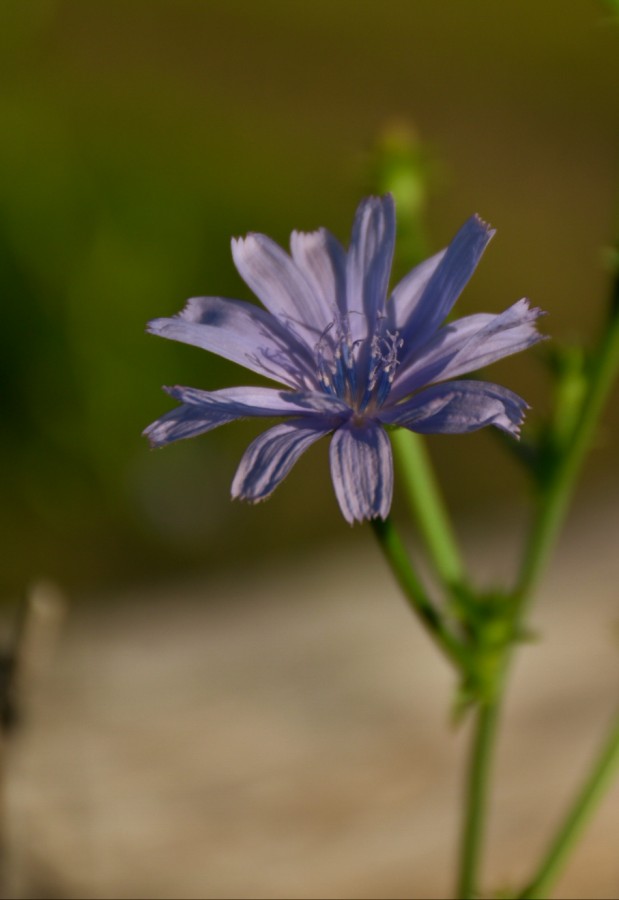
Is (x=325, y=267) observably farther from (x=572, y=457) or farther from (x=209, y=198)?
(x=209, y=198)

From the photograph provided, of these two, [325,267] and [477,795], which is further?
[477,795]

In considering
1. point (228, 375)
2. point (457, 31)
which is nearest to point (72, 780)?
point (228, 375)

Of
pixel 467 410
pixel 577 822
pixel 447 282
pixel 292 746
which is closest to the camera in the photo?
pixel 467 410

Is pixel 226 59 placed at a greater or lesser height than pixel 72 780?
greater

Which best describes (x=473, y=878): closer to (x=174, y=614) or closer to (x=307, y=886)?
(x=307, y=886)

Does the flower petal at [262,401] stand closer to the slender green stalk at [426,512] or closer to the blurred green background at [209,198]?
the slender green stalk at [426,512]

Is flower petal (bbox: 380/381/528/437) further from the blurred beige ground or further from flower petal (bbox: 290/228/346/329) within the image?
the blurred beige ground

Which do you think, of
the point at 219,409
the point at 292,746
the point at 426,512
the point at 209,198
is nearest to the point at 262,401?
the point at 219,409

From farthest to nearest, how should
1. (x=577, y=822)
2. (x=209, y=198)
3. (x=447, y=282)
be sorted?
(x=209, y=198)
(x=577, y=822)
(x=447, y=282)
